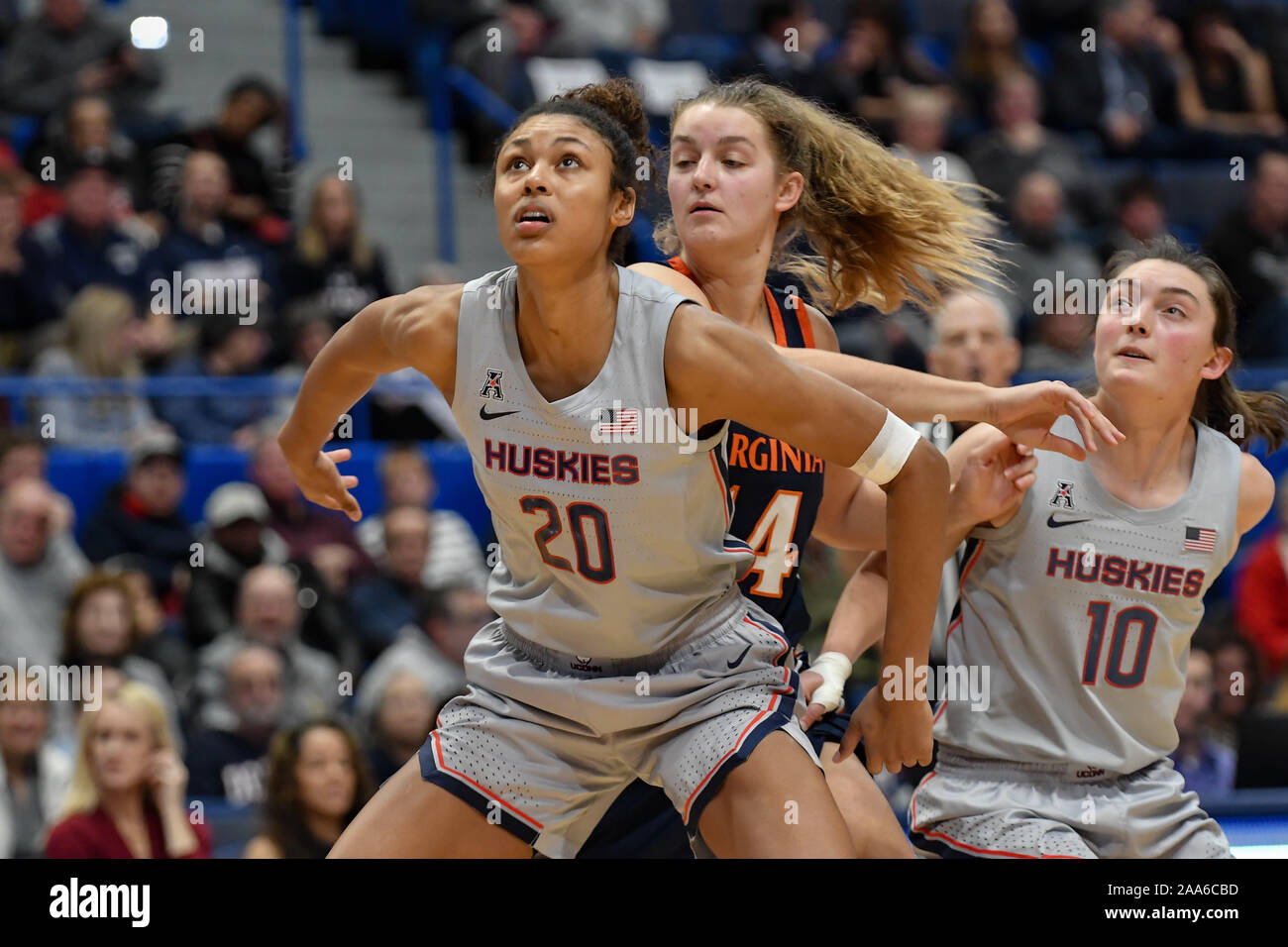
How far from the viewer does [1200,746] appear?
19.7 feet

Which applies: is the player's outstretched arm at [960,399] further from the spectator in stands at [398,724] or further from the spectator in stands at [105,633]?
the spectator in stands at [105,633]

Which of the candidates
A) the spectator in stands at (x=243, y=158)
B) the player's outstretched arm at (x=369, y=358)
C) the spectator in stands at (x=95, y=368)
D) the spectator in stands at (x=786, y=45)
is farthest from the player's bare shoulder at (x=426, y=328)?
the spectator in stands at (x=786, y=45)

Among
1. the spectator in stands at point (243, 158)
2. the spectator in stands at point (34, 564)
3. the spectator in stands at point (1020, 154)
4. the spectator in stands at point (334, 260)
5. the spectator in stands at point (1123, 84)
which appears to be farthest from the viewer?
the spectator in stands at point (1123, 84)

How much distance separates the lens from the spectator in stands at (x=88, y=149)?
7.65 m

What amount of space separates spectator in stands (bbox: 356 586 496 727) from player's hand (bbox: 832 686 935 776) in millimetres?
2674

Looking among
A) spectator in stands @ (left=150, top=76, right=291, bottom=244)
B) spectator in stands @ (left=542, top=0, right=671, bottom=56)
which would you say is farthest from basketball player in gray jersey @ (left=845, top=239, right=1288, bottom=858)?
spectator in stands @ (left=542, top=0, right=671, bottom=56)

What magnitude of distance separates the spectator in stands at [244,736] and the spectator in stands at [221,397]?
1154 mm

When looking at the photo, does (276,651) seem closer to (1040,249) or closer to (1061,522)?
(1061,522)

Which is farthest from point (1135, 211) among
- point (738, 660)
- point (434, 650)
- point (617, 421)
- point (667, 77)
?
point (617, 421)

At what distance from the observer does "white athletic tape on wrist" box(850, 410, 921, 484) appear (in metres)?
2.92

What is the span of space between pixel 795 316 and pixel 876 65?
6279mm

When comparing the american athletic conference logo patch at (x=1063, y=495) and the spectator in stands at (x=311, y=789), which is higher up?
the american athletic conference logo patch at (x=1063, y=495)
